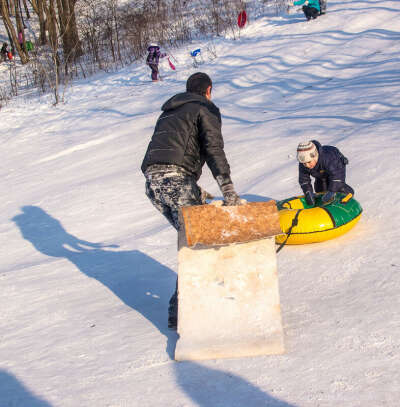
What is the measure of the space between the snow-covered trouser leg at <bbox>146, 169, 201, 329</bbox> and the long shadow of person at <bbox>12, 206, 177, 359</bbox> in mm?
670

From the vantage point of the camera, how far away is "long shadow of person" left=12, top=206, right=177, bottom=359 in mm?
4410

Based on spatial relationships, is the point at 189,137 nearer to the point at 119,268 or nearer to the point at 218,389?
the point at 218,389

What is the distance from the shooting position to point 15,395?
10.5 feet

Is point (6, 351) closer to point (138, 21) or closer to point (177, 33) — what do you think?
point (177, 33)

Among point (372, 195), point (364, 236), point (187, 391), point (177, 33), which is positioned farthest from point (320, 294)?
point (177, 33)

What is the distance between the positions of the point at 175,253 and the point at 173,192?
1.91 metres

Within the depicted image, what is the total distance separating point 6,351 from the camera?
3840mm

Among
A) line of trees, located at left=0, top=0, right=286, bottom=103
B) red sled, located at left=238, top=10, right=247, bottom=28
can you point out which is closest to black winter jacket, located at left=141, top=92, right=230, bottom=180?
line of trees, located at left=0, top=0, right=286, bottom=103

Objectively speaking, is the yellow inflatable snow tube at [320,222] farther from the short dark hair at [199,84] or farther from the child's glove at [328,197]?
the short dark hair at [199,84]

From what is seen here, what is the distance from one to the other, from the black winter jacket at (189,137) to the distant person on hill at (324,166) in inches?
64.9

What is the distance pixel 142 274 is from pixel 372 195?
103 inches

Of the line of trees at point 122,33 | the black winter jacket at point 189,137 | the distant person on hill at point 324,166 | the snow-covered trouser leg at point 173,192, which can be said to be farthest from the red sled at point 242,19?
the snow-covered trouser leg at point 173,192

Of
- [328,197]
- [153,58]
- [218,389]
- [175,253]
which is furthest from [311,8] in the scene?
[218,389]

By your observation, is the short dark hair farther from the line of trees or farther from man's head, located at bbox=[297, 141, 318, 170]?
the line of trees
